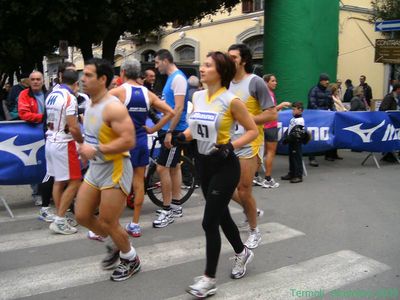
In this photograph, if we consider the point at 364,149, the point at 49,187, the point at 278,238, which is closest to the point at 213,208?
the point at 278,238

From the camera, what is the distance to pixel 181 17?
1444 centimetres

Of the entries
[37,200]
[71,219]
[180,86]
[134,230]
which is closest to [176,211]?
[134,230]

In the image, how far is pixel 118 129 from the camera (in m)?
3.50

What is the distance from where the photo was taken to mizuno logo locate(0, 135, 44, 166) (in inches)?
237

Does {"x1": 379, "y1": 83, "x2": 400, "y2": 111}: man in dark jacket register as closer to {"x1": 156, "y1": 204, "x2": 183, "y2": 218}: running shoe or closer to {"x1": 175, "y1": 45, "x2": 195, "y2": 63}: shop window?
{"x1": 156, "y1": 204, "x2": 183, "y2": 218}: running shoe

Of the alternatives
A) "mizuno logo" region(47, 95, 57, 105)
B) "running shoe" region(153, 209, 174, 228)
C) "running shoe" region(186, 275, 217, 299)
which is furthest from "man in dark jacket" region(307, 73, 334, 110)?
"running shoe" region(186, 275, 217, 299)

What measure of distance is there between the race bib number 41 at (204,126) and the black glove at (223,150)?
0.13m

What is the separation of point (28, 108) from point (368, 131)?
6489mm

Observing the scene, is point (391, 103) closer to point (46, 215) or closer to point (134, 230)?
point (134, 230)

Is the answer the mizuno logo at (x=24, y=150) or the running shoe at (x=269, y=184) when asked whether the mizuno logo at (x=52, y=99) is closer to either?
the mizuno logo at (x=24, y=150)

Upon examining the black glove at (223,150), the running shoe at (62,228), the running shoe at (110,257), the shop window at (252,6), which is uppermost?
the shop window at (252,6)

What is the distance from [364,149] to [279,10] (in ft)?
14.9

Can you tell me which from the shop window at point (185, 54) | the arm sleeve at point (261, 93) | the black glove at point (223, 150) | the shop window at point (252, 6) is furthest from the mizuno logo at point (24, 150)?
the shop window at point (185, 54)

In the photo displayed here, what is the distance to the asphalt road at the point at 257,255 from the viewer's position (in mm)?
3764
